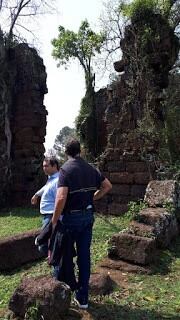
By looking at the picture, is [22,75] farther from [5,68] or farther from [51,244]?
[51,244]

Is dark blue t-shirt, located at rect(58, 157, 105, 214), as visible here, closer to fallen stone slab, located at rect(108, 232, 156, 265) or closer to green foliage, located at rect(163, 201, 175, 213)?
fallen stone slab, located at rect(108, 232, 156, 265)

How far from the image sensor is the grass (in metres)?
4.18

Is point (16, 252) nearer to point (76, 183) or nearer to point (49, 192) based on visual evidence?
point (49, 192)

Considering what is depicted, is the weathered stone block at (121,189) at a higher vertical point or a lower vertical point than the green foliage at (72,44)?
lower

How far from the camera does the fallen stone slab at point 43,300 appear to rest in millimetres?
3691

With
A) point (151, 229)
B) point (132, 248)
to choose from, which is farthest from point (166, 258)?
point (132, 248)

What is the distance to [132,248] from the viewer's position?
5.98 meters

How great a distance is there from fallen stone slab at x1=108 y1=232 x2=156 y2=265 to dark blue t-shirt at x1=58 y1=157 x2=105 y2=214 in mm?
1979

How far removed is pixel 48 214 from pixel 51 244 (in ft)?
1.92

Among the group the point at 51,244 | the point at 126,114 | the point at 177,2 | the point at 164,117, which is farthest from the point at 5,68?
the point at 51,244

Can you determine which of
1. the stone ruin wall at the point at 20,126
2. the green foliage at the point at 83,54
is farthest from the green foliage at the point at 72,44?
the stone ruin wall at the point at 20,126

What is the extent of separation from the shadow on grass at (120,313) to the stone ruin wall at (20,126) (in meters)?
8.83

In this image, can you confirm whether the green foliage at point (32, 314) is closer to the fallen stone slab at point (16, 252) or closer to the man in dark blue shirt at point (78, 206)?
the man in dark blue shirt at point (78, 206)

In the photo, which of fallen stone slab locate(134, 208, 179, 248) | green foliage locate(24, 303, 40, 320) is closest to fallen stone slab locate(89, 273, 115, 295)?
green foliage locate(24, 303, 40, 320)
